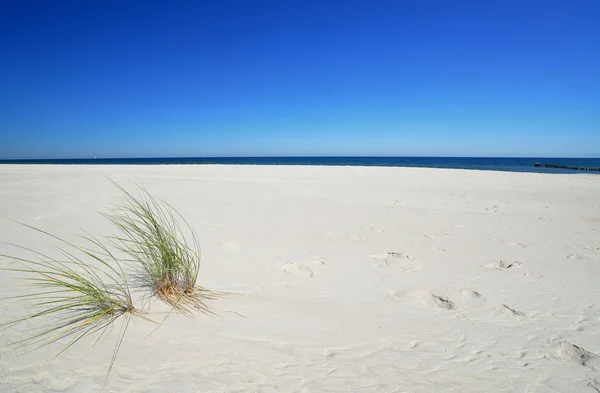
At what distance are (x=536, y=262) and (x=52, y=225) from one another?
6.55 meters

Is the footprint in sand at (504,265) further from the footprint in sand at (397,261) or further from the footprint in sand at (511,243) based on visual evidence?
the footprint in sand at (397,261)

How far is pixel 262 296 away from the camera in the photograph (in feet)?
8.73

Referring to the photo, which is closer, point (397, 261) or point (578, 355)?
point (578, 355)

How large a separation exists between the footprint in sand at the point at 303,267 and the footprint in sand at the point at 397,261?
27.3 inches

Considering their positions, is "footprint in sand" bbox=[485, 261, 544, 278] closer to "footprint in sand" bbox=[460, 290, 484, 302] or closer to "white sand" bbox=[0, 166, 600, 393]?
"white sand" bbox=[0, 166, 600, 393]

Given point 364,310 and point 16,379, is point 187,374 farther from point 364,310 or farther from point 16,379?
point 364,310

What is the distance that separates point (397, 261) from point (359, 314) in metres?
1.34

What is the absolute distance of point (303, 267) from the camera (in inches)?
131

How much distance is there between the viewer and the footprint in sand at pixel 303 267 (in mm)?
3193

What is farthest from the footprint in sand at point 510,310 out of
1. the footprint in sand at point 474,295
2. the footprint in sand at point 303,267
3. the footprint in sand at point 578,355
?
the footprint in sand at point 303,267

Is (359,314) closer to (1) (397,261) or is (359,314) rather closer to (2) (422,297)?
(2) (422,297)

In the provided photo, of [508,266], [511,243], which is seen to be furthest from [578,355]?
[511,243]

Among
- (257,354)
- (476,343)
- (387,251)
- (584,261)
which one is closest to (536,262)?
(584,261)

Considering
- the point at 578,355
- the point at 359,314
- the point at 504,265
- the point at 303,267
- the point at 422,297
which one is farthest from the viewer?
the point at 504,265
